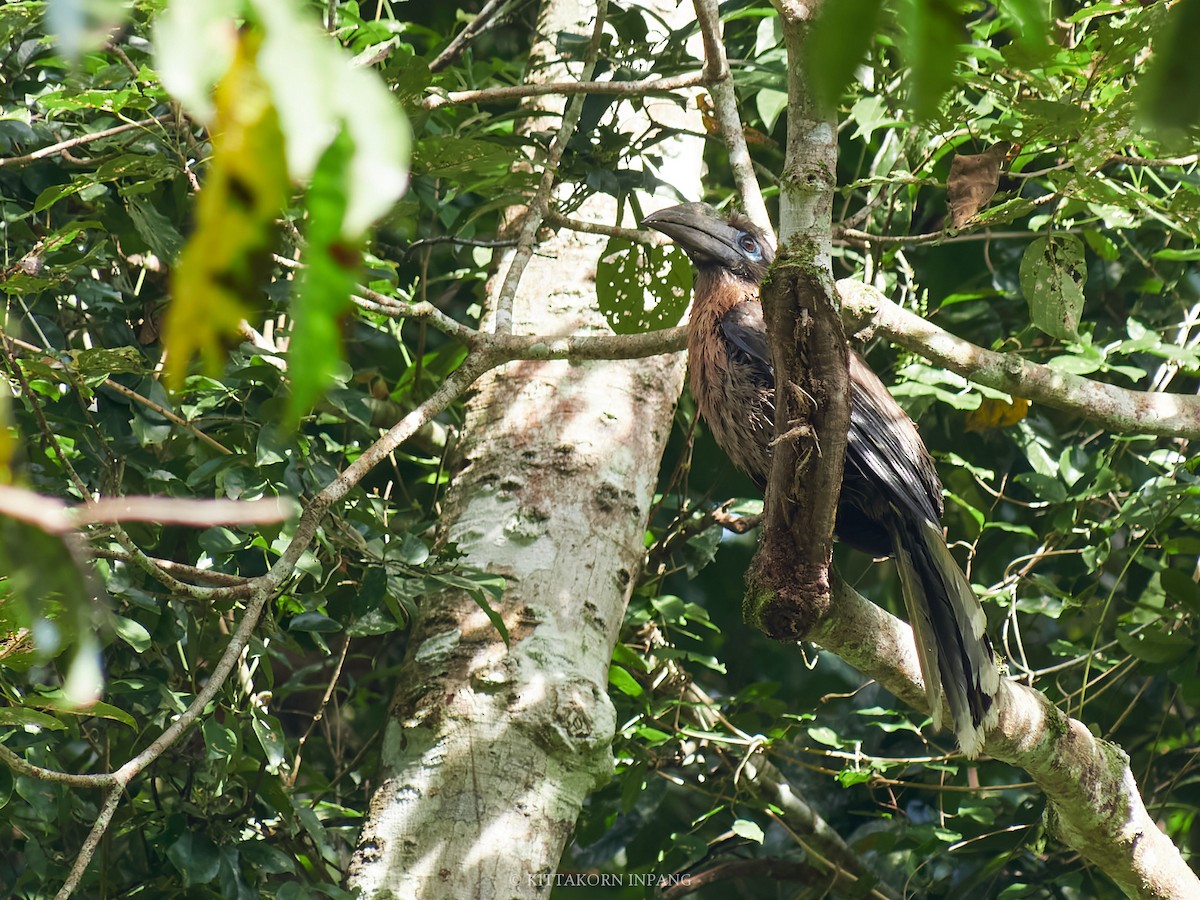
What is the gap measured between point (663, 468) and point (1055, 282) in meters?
1.91

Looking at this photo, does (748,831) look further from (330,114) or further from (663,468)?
(330,114)

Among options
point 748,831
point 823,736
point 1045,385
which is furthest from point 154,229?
point 823,736

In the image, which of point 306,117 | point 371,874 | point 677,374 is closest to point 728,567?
point 677,374

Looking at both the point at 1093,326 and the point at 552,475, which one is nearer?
the point at 552,475

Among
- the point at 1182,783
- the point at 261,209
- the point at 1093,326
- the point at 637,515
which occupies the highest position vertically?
the point at 261,209

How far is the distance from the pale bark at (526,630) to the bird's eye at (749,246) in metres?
0.43

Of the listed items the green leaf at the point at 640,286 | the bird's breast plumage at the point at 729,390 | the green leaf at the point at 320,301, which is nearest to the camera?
the green leaf at the point at 320,301

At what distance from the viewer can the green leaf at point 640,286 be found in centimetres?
317

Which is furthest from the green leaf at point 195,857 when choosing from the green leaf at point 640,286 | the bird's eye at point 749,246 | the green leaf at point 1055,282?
the green leaf at point 1055,282

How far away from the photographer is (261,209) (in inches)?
20.3

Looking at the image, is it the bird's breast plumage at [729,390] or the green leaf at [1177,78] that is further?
the bird's breast plumage at [729,390]

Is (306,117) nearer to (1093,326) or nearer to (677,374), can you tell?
(677,374)

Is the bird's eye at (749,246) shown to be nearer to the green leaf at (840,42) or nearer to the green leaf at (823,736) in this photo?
the green leaf at (823,736)

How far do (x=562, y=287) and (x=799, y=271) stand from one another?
1.71m
